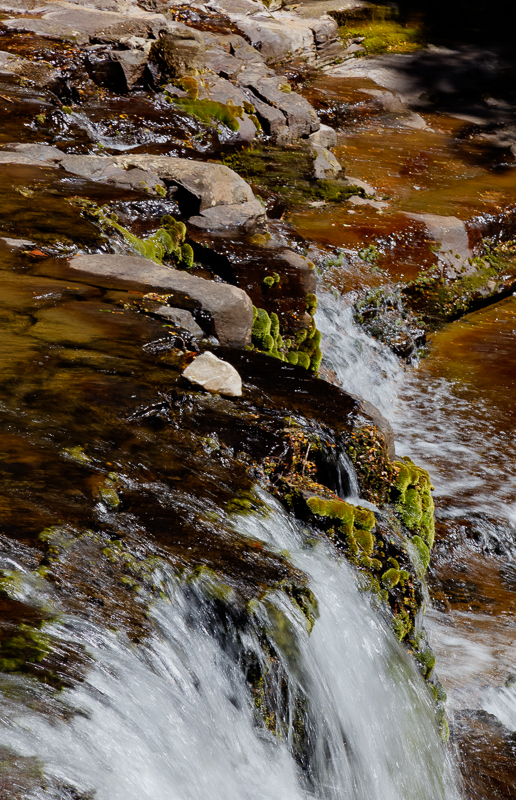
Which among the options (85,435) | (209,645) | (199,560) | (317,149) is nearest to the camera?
(209,645)

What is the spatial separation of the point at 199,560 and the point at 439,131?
1407 cm

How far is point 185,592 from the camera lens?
9.50 feet

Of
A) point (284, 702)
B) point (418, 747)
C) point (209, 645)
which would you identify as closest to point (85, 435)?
point (209, 645)

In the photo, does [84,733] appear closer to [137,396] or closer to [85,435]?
[85,435]

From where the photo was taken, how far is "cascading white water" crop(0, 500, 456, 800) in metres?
2.14

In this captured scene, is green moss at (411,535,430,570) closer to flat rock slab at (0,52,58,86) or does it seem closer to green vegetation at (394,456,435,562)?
green vegetation at (394,456,435,562)

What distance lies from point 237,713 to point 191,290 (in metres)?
3.43

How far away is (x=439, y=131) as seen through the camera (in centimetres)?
1471

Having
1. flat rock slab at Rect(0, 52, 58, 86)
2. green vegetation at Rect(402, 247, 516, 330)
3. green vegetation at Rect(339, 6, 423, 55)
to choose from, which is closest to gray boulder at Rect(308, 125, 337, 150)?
green vegetation at Rect(402, 247, 516, 330)

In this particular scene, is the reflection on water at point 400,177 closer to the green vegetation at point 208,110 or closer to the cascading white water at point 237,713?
the green vegetation at point 208,110

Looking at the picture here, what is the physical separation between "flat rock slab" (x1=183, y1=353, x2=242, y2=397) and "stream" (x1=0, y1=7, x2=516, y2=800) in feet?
0.26

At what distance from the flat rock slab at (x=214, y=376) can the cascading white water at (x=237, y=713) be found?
0.92 m

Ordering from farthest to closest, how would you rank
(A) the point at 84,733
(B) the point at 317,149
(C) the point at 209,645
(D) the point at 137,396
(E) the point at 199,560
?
(B) the point at 317,149 → (D) the point at 137,396 → (E) the point at 199,560 → (C) the point at 209,645 → (A) the point at 84,733

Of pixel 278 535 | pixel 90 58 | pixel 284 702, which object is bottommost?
pixel 284 702
